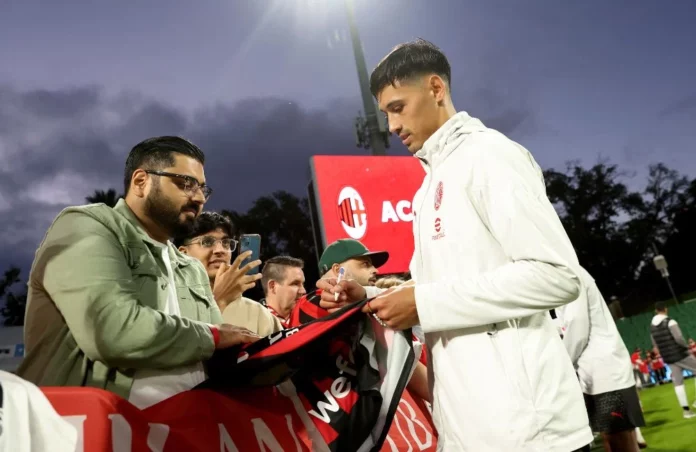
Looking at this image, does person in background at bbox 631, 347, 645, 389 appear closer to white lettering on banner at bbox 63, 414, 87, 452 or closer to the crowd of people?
the crowd of people

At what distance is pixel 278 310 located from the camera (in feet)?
18.5

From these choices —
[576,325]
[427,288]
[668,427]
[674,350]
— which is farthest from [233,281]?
[674,350]

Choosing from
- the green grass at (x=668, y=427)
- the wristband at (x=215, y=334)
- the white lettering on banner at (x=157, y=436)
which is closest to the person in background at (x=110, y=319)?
the wristband at (x=215, y=334)

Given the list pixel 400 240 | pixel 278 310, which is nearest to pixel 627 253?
pixel 400 240

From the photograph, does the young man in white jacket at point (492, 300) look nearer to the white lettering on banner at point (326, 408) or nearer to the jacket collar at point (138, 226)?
the white lettering on banner at point (326, 408)

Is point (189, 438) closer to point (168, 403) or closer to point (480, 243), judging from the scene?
point (168, 403)

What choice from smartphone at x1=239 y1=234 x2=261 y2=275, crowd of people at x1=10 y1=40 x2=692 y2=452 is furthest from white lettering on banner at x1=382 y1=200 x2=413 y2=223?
crowd of people at x1=10 y1=40 x2=692 y2=452

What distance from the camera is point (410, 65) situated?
2.10m

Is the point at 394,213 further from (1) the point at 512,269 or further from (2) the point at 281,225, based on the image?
(2) the point at 281,225

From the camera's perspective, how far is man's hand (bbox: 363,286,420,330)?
177 cm

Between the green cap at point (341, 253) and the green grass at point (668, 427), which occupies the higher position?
the green cap at point (341, 253)

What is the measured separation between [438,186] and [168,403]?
52.7 inches

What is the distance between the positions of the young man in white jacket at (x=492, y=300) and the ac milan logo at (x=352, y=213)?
6.64 meters

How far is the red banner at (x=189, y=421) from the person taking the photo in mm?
1518
